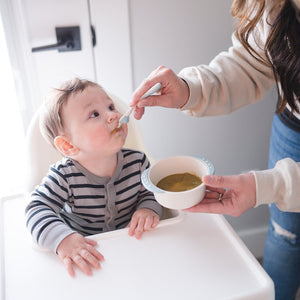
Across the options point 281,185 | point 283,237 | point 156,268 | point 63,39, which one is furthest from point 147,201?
point 63,39

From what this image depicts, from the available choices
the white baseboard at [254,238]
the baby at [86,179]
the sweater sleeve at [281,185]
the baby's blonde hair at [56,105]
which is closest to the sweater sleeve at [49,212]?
the baby at [86,179]

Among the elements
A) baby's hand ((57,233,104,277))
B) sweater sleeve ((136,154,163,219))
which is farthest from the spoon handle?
baby's hand ((57,233,104,277))

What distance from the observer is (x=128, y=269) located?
723mm

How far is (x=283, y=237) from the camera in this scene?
108 cm

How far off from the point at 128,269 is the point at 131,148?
442 millimetres

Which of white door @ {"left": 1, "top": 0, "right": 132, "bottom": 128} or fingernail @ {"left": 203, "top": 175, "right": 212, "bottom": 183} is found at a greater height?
white door @ {"left": 1, "top": 0, "right": 132, "bottom": 128}

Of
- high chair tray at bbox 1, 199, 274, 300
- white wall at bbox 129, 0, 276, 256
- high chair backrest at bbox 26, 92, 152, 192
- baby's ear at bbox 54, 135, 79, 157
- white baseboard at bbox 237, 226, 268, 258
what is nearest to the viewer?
high chair tray at bbox 1, 199, 274, 300

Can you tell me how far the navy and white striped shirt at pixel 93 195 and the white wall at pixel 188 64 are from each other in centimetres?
41

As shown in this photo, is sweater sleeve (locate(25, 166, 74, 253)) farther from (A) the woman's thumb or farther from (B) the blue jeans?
(B) the blue jeans

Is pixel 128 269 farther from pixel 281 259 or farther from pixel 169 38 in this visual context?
pixel 169 38

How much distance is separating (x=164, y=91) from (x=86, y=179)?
11.8 inches

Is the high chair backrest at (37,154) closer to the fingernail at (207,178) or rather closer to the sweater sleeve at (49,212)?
the sweater sleeve at (49,212)

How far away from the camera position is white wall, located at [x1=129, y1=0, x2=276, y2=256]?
1.19 meters

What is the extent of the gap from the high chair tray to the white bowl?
112 mm
